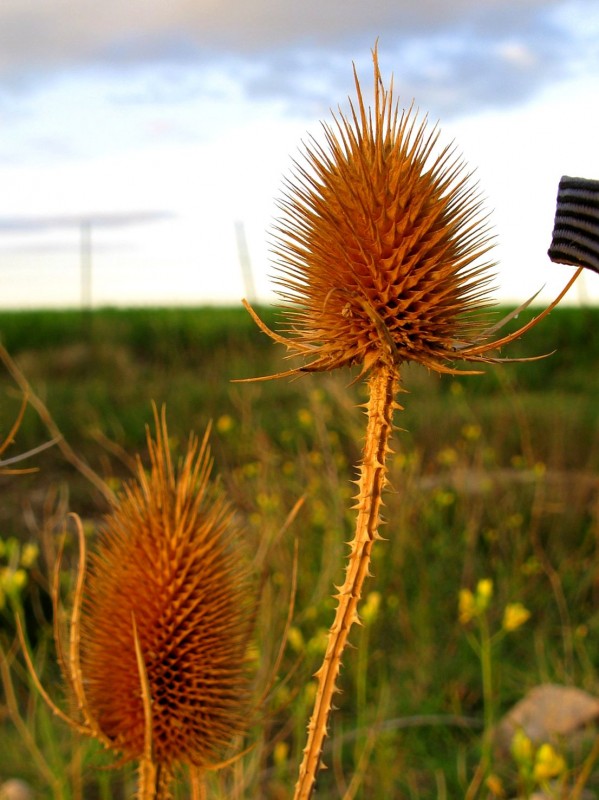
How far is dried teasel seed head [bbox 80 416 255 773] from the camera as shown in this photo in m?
1.41

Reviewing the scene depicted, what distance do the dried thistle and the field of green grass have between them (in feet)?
0.28

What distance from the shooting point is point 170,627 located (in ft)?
4.65

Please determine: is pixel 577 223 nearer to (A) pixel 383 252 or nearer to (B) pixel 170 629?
(A) pixel 383 252

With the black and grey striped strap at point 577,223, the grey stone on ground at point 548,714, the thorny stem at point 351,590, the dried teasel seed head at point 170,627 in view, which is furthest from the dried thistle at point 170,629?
the grey stone on ground at point 548,714

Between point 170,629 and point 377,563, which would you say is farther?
point 377,563

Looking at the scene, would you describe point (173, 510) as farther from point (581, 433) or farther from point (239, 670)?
point (581, 433)

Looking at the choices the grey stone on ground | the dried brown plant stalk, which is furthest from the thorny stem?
the grey stone on ground

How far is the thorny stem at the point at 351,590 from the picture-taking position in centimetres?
96

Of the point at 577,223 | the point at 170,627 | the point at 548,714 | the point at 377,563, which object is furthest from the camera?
the point at 377,563

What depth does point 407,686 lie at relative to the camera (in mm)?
4047

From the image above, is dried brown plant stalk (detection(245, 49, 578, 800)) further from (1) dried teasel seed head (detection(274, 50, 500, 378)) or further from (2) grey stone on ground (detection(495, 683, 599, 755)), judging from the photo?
(2) grey stone on ground (detection(495, 683, 599, 755))

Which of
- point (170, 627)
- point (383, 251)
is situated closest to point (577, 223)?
point (383, 251)

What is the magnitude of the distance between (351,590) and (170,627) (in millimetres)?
532

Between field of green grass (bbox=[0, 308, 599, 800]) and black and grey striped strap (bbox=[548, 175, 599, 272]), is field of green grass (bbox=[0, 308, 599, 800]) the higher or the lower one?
the lower one
